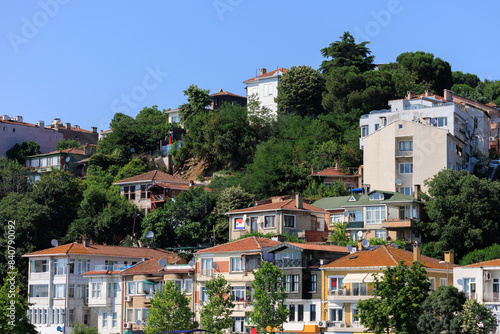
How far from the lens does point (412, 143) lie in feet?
268

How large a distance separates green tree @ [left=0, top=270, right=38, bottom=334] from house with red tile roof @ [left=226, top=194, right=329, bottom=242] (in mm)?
23659

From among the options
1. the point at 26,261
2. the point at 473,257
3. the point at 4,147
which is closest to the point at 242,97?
the point at 4,147

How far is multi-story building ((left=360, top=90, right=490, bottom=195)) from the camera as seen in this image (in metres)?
80.9

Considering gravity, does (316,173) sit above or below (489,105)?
below

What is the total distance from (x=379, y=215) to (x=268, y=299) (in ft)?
80.0

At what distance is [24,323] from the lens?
59.3 metres

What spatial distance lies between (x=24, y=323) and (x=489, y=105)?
247 feet

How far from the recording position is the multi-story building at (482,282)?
50656 millimetres

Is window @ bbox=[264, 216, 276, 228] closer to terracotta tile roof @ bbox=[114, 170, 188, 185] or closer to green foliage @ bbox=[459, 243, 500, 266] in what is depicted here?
green foliage @ bbox=[459, 243, 500, 266]

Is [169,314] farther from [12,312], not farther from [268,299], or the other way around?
[12,312]

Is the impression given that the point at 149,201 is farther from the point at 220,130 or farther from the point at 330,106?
the point at 330,106

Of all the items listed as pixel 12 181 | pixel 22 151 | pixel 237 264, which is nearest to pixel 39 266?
pixel 237 264

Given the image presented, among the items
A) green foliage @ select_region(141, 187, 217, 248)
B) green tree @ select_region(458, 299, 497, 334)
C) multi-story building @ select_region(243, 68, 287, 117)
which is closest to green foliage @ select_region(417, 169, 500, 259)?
green foliage @ select_region(141, 187, 217, 248)

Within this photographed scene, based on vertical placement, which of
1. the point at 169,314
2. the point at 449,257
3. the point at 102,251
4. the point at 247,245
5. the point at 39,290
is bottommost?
the point at 169,314
